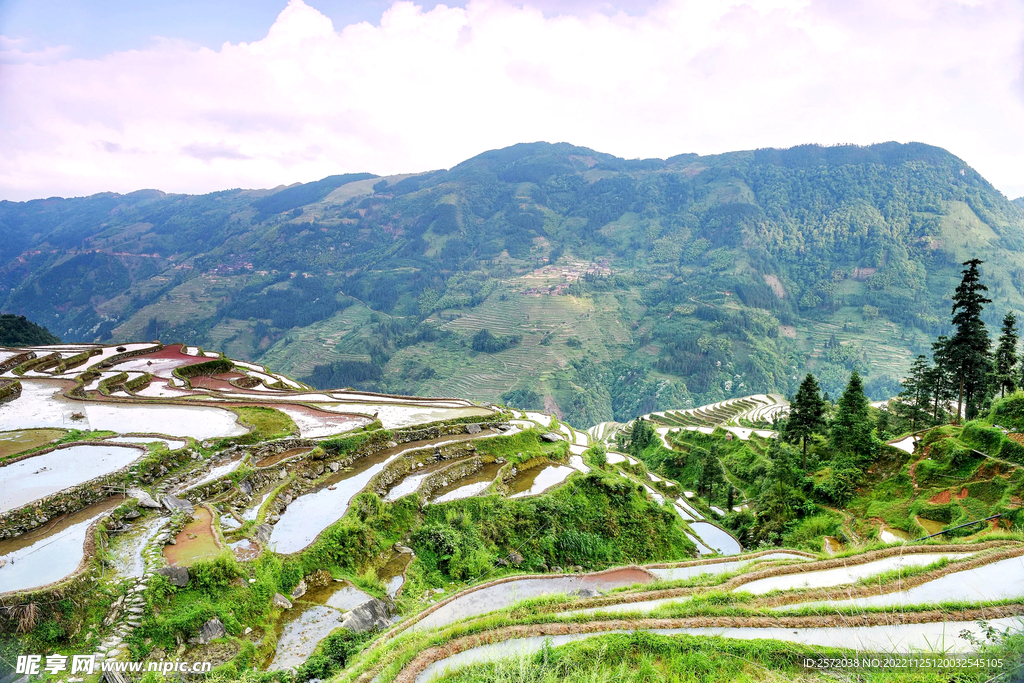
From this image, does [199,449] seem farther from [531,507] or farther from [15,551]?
[531,507]

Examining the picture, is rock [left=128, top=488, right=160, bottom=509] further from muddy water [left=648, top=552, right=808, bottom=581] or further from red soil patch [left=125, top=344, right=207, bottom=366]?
red soil patch [left=125, top=344, right=207, bottom=366]

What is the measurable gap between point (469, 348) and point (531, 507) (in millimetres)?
139198

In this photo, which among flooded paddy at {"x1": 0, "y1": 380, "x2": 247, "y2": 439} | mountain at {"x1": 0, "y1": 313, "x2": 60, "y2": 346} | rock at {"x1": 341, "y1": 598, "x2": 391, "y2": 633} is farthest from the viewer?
mountain at {"x1": 0, "y1": 313, "x2": 60, "y2": 346}

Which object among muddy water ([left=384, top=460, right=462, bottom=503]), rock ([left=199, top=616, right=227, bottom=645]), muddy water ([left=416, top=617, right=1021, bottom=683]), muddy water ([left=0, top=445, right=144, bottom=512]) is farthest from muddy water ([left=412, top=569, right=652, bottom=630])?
muddy water ([left=0, top=445, right=144, bottom=512])

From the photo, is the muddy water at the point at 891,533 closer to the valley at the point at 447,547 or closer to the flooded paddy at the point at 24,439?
the valley at the point at 447,547

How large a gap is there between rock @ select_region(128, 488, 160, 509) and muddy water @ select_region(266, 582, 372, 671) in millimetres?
5499

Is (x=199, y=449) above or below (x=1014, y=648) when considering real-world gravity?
below

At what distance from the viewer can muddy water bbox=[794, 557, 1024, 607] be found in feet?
25.1

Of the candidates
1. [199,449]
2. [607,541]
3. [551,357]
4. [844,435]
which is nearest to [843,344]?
[551,357]

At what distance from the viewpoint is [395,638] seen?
7.48m

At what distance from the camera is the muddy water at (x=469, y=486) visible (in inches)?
684

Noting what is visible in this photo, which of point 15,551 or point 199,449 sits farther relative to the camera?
point 199,449

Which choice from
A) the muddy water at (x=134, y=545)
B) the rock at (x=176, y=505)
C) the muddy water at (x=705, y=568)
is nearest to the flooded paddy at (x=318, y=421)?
the rock at (x=176, y=505)

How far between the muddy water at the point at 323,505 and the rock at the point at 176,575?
2540 millimetres
